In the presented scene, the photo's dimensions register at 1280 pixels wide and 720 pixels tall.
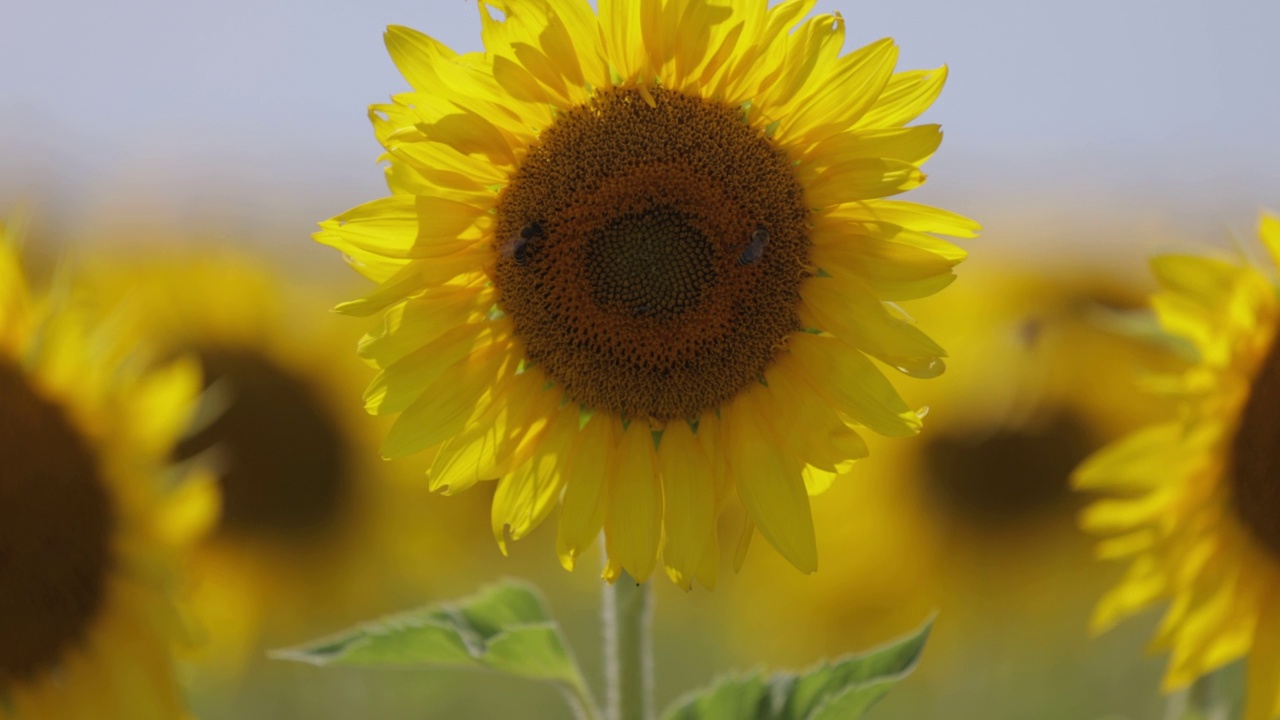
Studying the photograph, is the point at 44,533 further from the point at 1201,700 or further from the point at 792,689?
the point at 1201,700

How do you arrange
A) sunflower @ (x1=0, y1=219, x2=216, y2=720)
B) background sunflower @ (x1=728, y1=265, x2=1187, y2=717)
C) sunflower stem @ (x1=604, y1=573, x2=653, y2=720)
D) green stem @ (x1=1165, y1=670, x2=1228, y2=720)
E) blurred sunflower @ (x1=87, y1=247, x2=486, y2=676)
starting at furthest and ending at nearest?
blurred sunflower @ (x1=87, y1=247, x2=486, y2=676)
background sunflower @ (x1=728, y1=265, x2=1187, y2=717)
sunflower @ (x1=0, y1=219, x2=216, y2=720)
green stem @ (x1=1165, y1=670, x2=1228, y2=720)
sunflower stem @ (x1=604, y1=573, x2=653, y2=720)

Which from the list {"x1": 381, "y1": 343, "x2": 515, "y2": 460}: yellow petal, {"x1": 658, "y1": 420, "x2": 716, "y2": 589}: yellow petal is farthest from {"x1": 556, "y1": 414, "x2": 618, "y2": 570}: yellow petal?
{"x1": 381, "y1": 343, "x2": 515, "y2": 460}: yellow petal

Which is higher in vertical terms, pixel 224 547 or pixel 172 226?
pixel 172 226

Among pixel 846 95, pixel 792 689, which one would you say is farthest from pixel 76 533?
pixel 846 95

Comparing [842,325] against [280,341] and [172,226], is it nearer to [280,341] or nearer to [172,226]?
[280,341]

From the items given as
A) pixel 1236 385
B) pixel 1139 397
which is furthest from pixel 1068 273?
pixel 1236 385

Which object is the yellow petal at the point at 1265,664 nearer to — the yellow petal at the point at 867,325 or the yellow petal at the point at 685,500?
the yellow petal at the point at 867,325

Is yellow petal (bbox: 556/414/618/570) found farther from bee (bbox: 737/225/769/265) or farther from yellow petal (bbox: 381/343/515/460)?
bee (bbox: 737/225/769/265)
